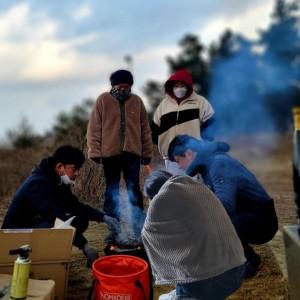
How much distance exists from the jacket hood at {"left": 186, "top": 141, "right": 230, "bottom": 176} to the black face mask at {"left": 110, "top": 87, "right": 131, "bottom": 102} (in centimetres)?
149

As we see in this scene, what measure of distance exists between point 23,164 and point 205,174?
6.55 meters

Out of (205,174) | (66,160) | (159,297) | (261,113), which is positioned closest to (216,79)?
(261,113)

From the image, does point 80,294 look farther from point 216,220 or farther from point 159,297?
point 216,220

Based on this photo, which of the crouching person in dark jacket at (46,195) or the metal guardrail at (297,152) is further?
the crouching person in dark jacket at (46,195)

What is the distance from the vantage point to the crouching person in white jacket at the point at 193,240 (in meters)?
2.66

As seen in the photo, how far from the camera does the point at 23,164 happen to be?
945 centimetres

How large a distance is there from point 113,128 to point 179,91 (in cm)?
82

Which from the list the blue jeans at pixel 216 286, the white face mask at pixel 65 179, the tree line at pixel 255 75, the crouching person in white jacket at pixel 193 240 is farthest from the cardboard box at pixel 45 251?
the tree line at pixel 255 75

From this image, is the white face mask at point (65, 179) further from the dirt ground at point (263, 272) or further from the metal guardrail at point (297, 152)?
the metal guardrail at point (297, 152)

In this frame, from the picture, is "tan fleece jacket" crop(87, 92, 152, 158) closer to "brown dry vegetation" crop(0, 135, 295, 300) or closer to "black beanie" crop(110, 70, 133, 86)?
"black beanie" crop(110, 70, 133, 86)

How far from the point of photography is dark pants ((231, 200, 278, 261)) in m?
3.54

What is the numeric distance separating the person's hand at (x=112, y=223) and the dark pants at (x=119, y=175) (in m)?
0.57

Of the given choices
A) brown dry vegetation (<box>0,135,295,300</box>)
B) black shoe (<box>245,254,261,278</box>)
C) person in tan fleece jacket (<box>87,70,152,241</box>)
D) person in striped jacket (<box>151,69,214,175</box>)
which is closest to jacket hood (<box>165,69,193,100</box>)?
person in striped jacket (<box>151,69,214,175</box>)

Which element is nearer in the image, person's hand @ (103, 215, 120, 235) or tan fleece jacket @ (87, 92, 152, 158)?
person's hand @ (103, 215, 120, 235)
